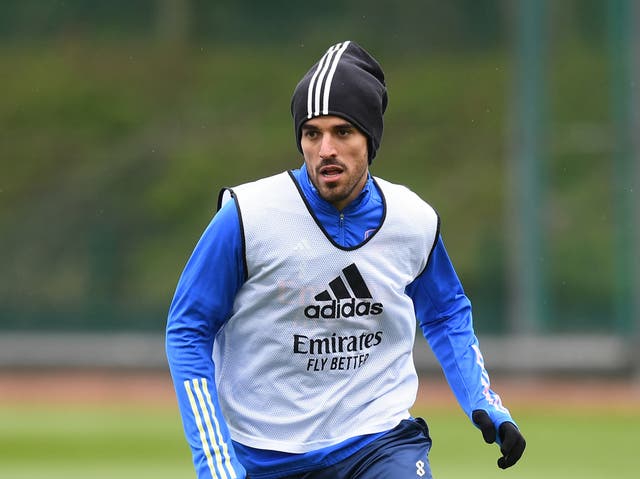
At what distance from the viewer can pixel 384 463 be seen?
4.45 meters

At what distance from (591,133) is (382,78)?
1412 centimetres

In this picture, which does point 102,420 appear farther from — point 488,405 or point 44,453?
point 488,405

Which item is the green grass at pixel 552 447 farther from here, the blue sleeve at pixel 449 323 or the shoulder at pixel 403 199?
the shoulder at pixel 403 199

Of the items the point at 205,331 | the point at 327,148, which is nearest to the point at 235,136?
the point at 327,148

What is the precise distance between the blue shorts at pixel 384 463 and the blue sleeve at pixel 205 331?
421 mm

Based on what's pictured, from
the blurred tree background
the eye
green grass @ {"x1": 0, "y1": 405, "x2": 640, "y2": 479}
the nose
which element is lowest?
the nose

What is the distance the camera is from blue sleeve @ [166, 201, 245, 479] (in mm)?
4188

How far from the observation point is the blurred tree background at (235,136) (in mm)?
18406

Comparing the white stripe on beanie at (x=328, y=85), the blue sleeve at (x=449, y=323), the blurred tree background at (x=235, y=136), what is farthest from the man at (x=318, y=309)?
the blurred tree background at (x=235, y=136)

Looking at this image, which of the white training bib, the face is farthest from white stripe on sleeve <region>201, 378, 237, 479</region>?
the face

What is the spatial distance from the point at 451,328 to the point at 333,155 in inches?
31.4

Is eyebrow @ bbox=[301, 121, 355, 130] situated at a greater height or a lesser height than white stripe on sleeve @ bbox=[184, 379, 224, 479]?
greater

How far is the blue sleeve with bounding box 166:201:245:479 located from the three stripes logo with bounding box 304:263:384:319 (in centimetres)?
27

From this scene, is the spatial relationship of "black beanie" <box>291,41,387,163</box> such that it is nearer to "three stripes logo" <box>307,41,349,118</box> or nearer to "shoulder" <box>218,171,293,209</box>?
"three stripes logo" <box>307,41,349,118</box>
